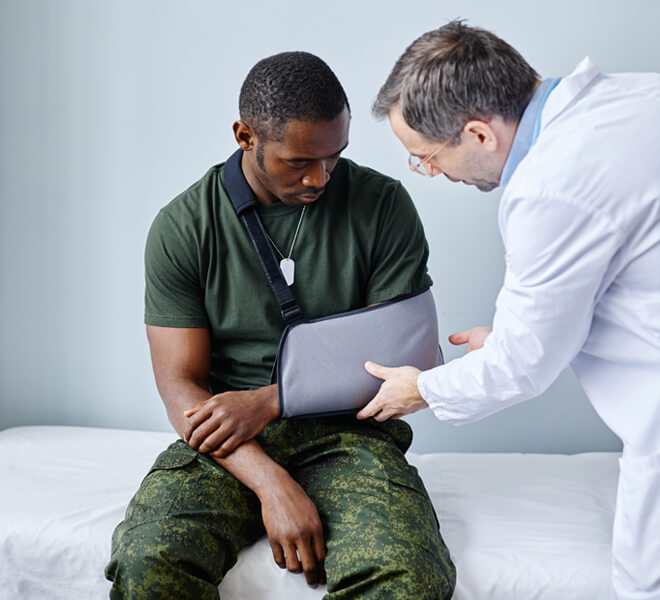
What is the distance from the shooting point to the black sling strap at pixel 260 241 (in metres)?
1.50

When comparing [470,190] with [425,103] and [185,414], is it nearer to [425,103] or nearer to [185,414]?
[425,103]

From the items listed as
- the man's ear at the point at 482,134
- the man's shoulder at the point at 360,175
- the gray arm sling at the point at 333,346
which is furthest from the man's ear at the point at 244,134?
the man's ear at the point at 482,134

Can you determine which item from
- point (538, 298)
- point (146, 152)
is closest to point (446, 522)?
point (538, 298)

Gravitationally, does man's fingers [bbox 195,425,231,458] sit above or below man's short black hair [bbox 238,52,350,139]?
below

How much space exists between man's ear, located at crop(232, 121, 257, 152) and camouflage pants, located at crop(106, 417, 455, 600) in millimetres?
581

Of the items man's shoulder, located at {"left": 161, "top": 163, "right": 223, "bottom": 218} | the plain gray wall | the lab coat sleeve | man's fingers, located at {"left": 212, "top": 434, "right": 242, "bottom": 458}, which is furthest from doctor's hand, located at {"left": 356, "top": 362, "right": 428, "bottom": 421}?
the plain gray wall

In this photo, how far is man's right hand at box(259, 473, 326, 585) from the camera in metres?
1.31

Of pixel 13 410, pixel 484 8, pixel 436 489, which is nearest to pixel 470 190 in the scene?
pixel 484 8

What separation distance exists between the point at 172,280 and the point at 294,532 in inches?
22.5

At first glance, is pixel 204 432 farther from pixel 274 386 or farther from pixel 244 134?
pixel 244 134

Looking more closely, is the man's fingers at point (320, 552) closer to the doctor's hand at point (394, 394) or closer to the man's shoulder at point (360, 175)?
the doctor's hand at point (394, 394)

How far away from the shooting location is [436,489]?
5.61 ft

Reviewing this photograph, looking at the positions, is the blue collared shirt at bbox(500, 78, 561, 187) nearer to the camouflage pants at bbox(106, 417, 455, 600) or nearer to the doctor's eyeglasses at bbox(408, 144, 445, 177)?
the doctor's eyeglasses at bbox(408, 144, 445, 177)

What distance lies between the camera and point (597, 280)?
1072 millimetres
